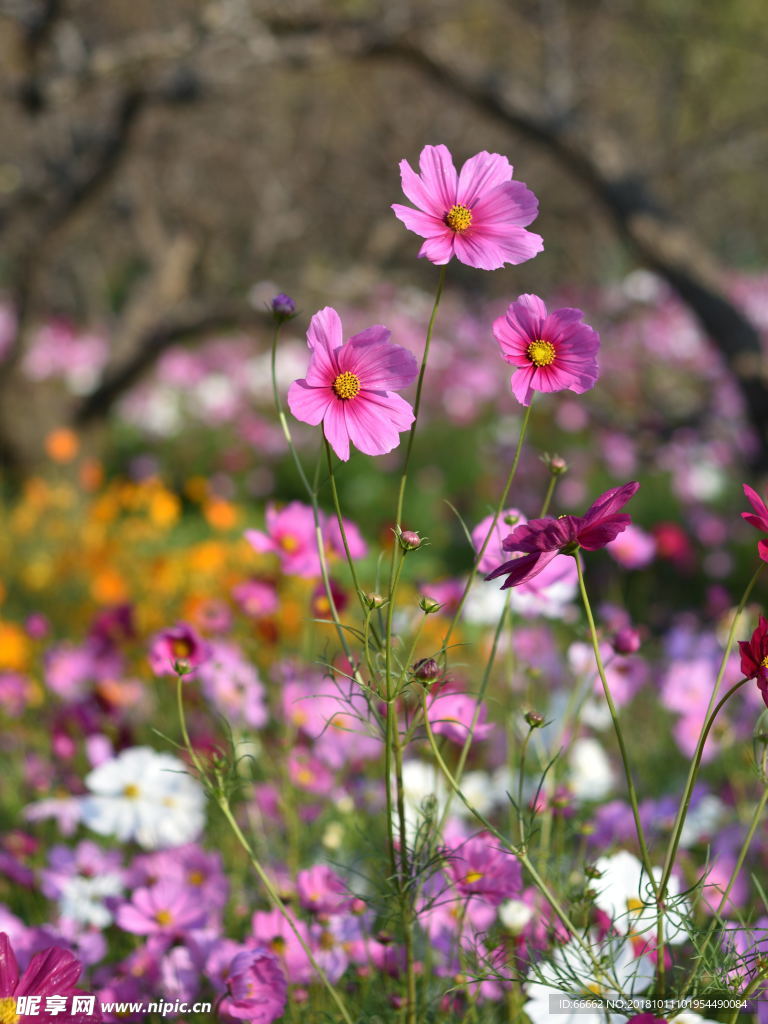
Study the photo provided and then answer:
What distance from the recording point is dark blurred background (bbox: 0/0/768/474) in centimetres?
425

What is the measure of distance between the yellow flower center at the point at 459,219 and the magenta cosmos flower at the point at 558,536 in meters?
0.31

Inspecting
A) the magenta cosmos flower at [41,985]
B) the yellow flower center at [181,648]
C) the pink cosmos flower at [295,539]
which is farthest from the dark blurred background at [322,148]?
the magenta cosmos flower at [41,985]

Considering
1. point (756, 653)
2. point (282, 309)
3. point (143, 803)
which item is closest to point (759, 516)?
point (756, 653)

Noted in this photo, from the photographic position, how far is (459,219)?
95cm

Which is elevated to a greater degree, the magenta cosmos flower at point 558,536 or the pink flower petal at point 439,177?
the pink flower petal at point 439,177

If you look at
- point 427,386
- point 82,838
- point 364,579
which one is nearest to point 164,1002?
point 82,838

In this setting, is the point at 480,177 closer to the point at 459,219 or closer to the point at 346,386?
the point at 459,219

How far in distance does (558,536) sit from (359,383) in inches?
10.3

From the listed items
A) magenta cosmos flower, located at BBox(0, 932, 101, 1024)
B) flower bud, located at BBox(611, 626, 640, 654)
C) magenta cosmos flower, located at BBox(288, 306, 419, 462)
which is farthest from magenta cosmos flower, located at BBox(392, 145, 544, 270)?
magenta cosmos flower, located at BBox(0, 932, 101, 1024)

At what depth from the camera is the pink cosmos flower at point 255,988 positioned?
1032mm

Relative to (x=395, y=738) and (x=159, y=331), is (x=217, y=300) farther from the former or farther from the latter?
(x=395, y=738)

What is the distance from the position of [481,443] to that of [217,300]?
7.11ft

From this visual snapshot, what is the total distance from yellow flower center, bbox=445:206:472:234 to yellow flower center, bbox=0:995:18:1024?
0.84 m

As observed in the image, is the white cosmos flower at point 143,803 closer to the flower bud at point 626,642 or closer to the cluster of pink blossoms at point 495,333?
the flower bud at point 626,642
